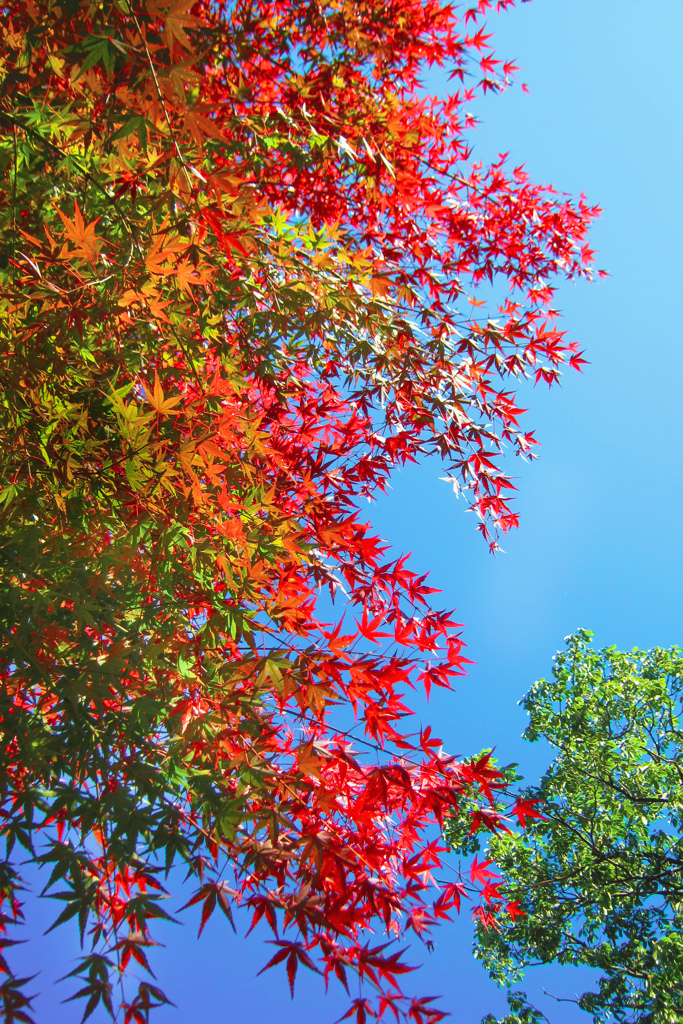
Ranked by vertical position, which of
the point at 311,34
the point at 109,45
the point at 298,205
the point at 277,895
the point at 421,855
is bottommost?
the point at 277,895

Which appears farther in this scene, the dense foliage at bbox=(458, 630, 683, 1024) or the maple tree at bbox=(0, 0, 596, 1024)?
the dense foliage at bbox=(458, 630, 683, 1024)

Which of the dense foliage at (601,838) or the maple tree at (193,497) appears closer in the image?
the maple tree at (193,497)

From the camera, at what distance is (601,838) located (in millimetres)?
5012

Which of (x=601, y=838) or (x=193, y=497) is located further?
(x=601, y=838)

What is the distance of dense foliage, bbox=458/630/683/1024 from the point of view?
4.53 m

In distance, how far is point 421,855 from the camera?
1.85 metres

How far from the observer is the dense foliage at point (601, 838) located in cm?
453

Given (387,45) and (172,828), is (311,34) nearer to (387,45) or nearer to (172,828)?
(387,45)

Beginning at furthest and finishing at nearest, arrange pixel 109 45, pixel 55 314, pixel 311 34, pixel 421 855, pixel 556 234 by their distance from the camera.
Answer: pixel 556 234, pixel 311 34, pixel 421 855, pixel 55 314, pixel 109 45

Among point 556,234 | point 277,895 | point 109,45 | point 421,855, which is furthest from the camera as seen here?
point 556,234

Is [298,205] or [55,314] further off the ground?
[298,205]

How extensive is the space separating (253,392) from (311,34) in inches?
84.9

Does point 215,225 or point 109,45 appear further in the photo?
point 215,225

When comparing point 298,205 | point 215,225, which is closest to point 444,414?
point 215,225
